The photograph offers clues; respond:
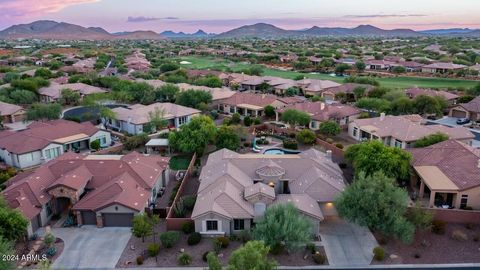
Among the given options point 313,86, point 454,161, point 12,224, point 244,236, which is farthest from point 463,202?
point 313,86

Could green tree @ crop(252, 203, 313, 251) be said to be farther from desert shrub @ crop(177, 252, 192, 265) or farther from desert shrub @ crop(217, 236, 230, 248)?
desert shrub @ crop(177, 252, 192, 265)

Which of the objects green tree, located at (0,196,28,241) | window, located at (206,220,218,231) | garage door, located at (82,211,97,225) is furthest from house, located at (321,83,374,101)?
green tree, located at (0,196,28,241)

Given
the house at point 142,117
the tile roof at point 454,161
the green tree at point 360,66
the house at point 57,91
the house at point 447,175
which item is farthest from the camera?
the green tree at point 360,66

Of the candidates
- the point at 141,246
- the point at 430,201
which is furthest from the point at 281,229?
the point at 430,201

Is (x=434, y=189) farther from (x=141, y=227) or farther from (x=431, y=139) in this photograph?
(x=141, y=227)

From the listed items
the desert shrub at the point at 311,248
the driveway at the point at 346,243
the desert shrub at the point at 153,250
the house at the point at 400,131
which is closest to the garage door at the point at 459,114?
the house at the point at 400,131

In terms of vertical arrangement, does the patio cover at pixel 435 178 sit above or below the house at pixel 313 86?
below

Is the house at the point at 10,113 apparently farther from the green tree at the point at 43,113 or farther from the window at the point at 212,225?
the window at the point at 212,225
